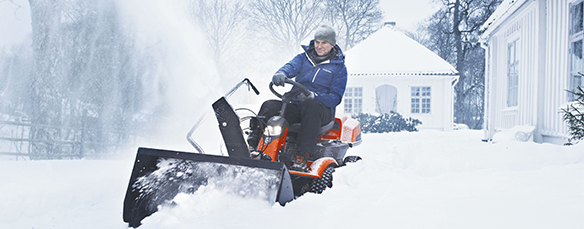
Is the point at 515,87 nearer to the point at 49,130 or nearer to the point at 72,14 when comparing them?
the point at 72,14

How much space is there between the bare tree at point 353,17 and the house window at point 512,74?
53.2 ft

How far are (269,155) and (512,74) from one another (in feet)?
A: 25.6

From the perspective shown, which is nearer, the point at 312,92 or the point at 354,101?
the point at 312,92

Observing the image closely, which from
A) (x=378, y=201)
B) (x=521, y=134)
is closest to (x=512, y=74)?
(x=521, y=134)

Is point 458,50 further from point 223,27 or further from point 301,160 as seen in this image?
point 301,160

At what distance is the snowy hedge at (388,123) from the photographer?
15.4 metres

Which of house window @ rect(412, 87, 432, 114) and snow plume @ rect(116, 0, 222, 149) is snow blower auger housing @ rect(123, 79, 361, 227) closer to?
snow plume @ rect(116, 0, 222, 149)

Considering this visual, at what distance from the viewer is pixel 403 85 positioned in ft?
55.5

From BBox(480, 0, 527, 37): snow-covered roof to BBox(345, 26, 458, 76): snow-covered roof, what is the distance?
6620 millimetres

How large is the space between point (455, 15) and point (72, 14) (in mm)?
23267

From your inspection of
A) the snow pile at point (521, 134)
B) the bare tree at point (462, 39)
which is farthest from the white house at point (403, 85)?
the snow pile at point (521, 134)

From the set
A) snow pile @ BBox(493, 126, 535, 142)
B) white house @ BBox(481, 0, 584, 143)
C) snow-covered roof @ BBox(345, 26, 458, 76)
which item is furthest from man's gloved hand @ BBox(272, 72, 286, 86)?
snow-covered roof @ BBox(345, 26, 458, 76)

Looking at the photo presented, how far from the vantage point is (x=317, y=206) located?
2344 mm

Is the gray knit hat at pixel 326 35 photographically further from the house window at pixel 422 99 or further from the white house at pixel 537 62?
the house window at pixel 422 99
